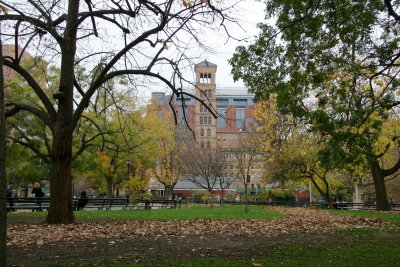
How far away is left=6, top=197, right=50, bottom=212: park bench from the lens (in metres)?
21.0

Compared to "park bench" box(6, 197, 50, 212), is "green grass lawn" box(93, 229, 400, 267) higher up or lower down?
lower down

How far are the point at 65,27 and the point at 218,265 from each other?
10.5 meters

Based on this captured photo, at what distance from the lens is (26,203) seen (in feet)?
75.0

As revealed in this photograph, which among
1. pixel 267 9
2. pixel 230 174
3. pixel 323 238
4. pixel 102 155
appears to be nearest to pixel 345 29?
pixel 267 9

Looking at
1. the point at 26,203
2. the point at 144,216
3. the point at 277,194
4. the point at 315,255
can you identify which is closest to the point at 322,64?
the point at 315,255

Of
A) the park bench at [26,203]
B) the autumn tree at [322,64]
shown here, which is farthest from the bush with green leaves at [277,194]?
the autumn tree at [322,64]

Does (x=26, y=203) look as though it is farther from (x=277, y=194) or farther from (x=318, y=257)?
(x=277, y=194)

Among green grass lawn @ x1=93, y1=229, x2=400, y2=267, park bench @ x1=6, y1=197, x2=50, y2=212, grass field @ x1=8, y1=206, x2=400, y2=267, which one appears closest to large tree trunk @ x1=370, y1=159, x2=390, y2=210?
grass field @ x1=8, y1=206, x2=400, y2=267

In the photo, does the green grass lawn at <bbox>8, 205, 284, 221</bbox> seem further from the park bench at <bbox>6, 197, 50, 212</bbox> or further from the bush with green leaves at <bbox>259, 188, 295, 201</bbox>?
the bush with green leaves at <bbox>259, 188, 295, 201</bbox>

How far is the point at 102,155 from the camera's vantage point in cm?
3344

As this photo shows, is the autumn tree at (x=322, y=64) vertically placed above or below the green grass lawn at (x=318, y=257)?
above

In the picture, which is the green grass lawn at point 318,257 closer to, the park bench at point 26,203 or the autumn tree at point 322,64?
the autumn tree at point 322,64

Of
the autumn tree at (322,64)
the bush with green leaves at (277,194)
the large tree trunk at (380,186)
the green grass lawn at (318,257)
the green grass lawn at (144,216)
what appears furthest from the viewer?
the bush with green leaves at (277,194)

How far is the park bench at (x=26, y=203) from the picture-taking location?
21.0 m
